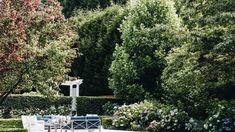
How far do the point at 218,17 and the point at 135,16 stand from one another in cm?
1233

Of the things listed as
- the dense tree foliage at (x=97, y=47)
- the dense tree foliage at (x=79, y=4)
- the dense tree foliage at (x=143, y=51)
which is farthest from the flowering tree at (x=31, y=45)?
the dense tree foliage at (x=79, y=4)

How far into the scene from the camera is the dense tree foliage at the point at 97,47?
104ft

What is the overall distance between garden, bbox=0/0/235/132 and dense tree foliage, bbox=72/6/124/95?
65mm

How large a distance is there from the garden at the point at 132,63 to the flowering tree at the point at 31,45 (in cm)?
4

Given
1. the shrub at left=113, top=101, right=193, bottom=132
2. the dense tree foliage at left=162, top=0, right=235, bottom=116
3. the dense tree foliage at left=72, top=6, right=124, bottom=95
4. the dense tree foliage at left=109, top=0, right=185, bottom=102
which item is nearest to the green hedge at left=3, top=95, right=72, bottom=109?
the dense tree foliage at left=72, top=6, right=124, bottom=95

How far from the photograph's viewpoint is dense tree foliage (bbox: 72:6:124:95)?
31.6m

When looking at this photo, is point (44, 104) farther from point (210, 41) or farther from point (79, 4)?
point (79, 4)

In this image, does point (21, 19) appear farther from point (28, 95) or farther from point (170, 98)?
point (28, 95)

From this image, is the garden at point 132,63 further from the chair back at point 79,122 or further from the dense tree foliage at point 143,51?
the chair back at point 79,122

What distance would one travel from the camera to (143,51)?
25.8m

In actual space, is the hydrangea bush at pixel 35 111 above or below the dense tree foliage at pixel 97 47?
below

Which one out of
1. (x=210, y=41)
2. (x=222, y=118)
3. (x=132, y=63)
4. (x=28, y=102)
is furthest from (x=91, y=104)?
(x=210, y=41)

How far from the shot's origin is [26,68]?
709 inches

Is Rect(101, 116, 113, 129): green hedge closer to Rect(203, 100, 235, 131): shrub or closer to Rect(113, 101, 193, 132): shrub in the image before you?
Rect(113, 101, 193, 132): shrub
